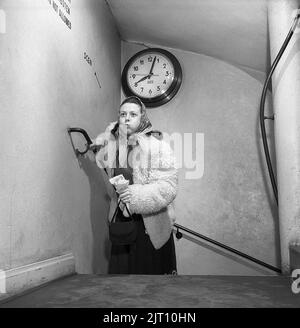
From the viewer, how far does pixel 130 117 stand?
190cm

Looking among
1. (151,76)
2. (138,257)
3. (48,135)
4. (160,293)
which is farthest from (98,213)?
(151,76)

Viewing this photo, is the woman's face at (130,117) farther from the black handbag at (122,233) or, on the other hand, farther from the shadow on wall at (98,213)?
the black handbag at (122,233)

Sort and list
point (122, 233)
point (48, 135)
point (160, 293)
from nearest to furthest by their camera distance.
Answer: point (160, 293) → point (48, 135) → point (122, 233)

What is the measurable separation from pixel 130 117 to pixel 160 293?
3.53 feet

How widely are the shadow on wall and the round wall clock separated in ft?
3.21

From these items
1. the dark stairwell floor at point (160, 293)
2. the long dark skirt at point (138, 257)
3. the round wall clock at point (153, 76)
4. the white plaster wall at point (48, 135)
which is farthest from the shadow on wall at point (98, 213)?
the round wall clock at point (153, 76)

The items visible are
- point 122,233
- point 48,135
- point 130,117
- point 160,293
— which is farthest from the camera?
point 130,117

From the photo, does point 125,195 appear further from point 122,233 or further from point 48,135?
point 48,135

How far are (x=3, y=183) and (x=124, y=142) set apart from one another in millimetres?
926
